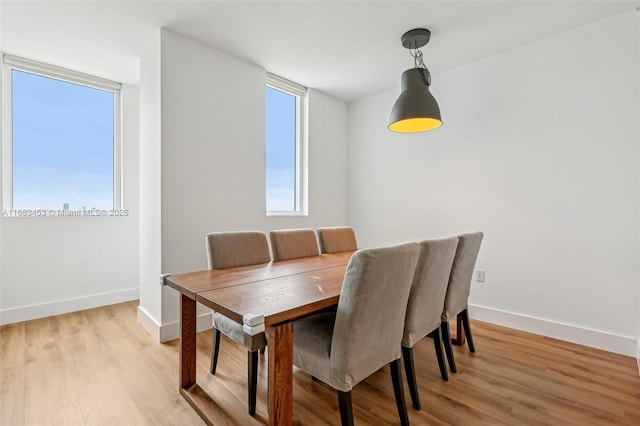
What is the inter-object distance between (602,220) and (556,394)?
142cm

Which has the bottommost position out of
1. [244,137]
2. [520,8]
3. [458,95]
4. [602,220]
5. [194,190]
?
[602,220]

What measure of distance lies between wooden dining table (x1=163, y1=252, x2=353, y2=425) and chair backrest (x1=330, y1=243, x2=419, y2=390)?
0.14 m

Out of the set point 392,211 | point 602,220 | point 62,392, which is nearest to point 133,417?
point 62,392

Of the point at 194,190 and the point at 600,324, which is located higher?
the point at 194,190

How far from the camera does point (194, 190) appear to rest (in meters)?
2.65

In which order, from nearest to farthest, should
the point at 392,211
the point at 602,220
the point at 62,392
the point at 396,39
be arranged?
the point at 62,392 → the point at 602,220 → the point at 396,39 → the point at 392,211

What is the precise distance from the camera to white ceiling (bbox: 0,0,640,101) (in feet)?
7.06

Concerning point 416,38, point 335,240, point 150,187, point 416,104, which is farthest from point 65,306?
point 416,38

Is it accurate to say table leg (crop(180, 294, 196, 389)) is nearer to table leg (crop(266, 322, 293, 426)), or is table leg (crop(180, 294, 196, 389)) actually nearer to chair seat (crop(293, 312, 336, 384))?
chair seat (crop(293, 312, 336, 384))

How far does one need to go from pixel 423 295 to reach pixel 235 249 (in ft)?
4.08

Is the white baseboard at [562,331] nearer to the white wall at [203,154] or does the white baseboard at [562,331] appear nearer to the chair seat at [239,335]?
the white wall at [203,154]

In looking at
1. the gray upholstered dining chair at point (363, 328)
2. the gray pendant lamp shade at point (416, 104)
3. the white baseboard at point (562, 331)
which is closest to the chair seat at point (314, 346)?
the gray upholstered dining chair at point (363, 328)

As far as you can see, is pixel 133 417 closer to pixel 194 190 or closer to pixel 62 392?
pixel 62 392

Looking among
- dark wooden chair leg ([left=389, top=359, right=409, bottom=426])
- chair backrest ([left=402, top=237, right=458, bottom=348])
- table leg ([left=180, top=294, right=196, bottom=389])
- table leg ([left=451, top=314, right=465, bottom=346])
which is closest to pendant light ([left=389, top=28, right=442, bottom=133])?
chair backrest ([left=402, top=237, right=458, bottom=348])
